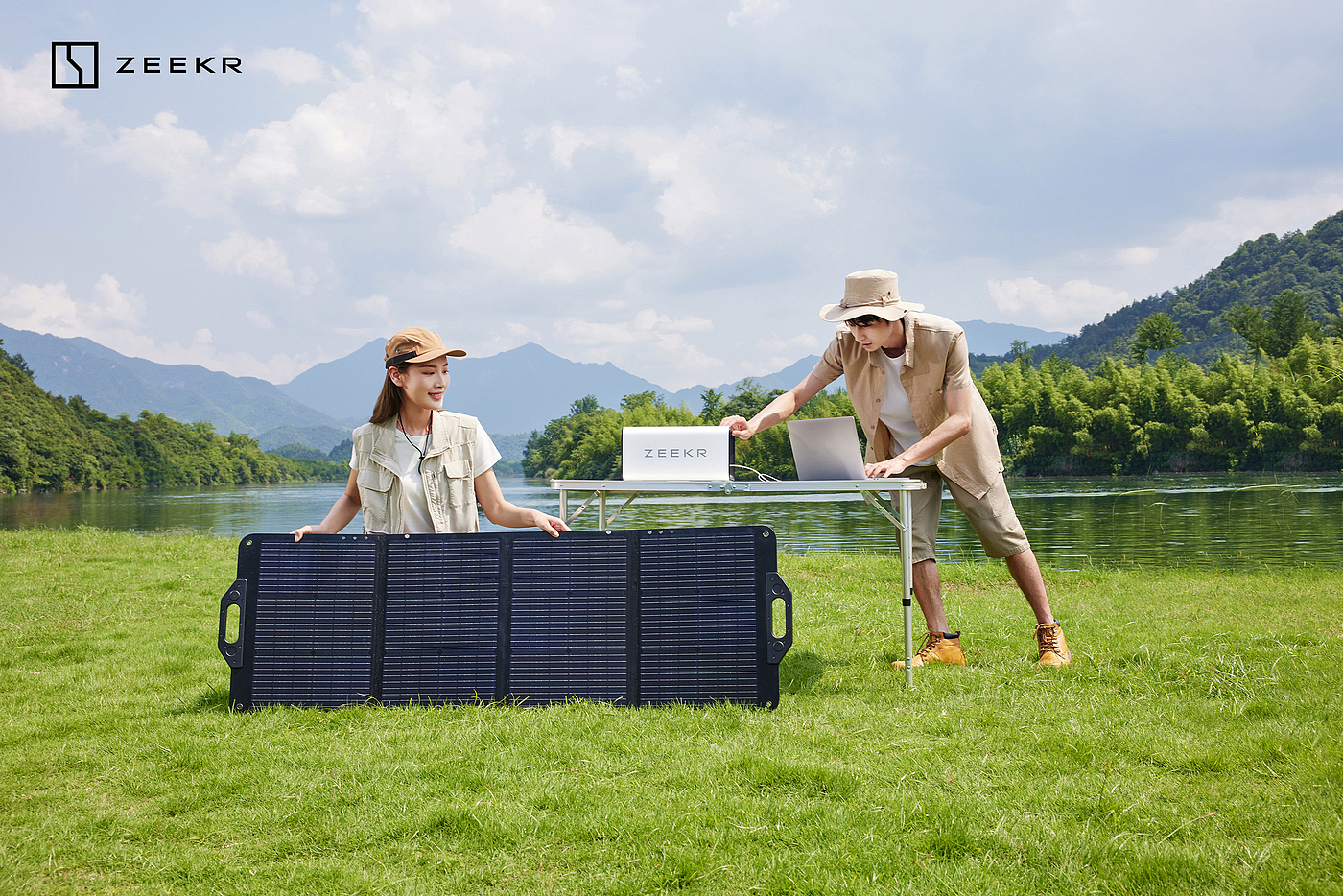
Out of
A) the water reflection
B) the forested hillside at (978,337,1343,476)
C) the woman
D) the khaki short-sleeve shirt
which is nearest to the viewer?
the woman

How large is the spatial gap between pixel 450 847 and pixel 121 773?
1.50 meters

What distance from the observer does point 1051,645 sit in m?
4.49

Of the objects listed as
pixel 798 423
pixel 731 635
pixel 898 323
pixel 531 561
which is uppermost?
pixel 898 323

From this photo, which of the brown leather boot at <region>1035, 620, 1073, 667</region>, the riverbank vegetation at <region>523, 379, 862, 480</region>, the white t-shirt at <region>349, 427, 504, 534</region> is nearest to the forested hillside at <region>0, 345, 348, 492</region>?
the riverbank vegetation at <region>523, 379, 862, 480</region>

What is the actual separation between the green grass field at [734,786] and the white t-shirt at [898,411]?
121cm

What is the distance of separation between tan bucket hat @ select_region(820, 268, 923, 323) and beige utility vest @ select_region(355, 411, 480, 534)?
1.95m

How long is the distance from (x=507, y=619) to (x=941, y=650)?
7.72ft

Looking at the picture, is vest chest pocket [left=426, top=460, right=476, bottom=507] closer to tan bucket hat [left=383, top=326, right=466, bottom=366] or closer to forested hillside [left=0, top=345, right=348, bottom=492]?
tan bucket hat [left=383, top=326, right=466, bottom=366]

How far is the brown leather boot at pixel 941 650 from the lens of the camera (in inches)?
179

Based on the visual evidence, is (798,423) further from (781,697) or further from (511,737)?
(511,737)

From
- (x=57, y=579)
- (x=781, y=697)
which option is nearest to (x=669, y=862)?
(x=781, y=697)

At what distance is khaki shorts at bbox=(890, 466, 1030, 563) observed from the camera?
459 centimetres

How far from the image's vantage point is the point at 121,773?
304 cm

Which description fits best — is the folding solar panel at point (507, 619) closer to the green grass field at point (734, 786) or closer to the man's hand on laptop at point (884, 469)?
the green grass field at point (734, 786)
